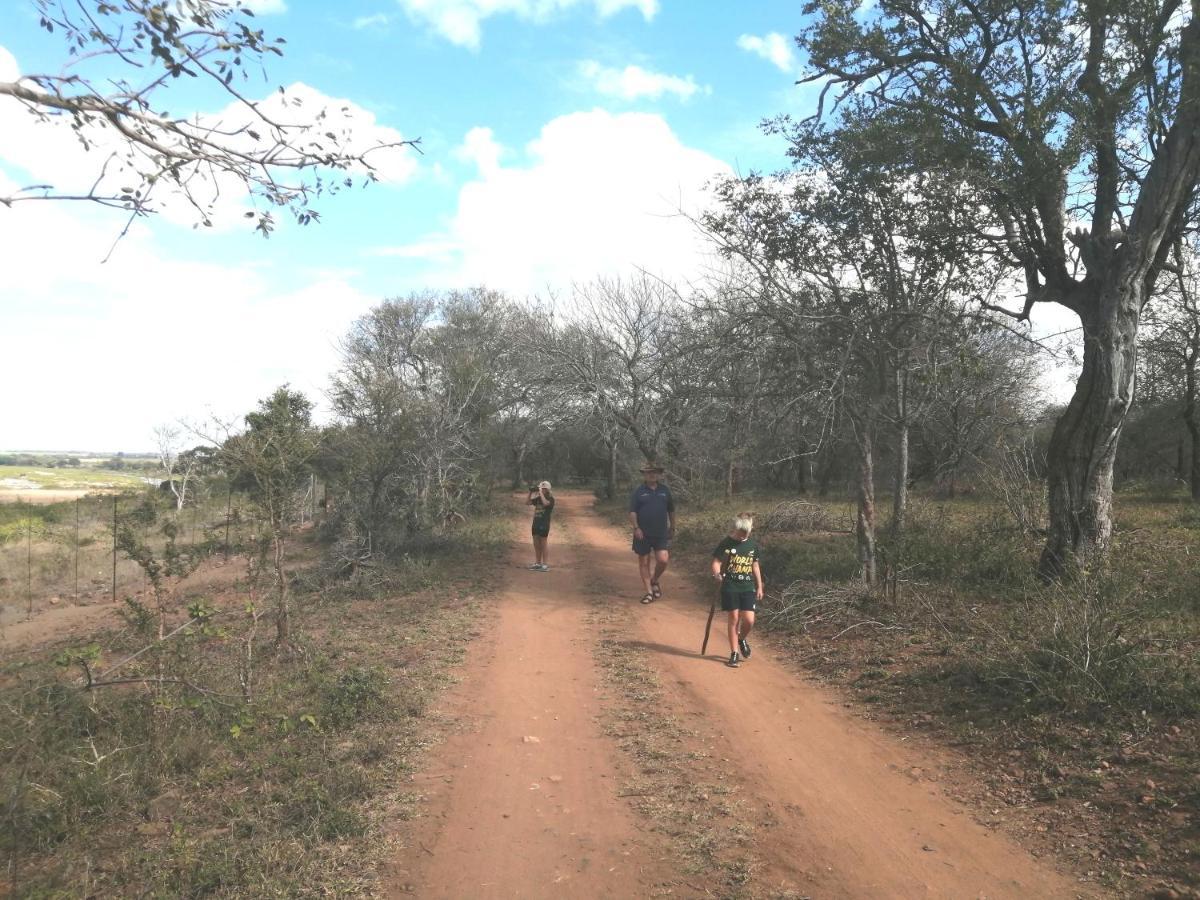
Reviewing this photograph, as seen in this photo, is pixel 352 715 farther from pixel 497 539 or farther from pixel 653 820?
pixel 497 539

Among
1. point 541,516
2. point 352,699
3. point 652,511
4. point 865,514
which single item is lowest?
point 352,699

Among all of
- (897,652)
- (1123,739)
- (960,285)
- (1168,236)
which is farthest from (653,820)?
(1168,236)

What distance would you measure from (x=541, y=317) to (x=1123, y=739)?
22393 mm

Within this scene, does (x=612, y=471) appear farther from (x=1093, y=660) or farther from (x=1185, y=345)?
(x=1093, y=660)

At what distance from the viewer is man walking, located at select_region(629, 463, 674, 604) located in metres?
10.0

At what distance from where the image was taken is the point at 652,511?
1000 centimetres

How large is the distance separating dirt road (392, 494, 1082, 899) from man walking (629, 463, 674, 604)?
275cm

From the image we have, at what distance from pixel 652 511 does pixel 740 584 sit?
9.60 feet

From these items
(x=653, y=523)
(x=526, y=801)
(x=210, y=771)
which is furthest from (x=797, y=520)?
(x=210, y=771)

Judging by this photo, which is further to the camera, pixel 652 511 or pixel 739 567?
pixel 652 511

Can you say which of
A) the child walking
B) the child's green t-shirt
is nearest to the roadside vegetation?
the child walking

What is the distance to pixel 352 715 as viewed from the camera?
548 centimetres

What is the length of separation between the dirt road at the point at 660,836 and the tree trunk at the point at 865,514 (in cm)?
246

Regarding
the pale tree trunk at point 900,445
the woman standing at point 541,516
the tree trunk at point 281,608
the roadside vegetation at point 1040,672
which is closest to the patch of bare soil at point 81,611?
the tree trunk at point 281,608
